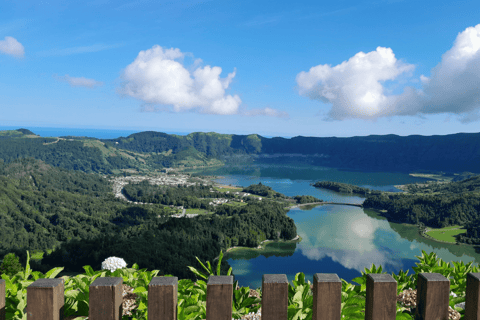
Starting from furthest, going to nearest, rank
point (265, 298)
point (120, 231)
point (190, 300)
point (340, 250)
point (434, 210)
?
point (434, 210) → point (120, 231) → point (340, 250) → point (190, 300) → point (265, 298)

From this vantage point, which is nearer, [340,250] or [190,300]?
[190,300]

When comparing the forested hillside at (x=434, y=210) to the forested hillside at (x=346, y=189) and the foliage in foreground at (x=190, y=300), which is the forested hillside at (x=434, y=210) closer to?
the forested hillside at (x=346, y=189)

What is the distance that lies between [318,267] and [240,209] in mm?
32814

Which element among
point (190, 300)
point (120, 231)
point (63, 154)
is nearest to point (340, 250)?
point (120, 231)

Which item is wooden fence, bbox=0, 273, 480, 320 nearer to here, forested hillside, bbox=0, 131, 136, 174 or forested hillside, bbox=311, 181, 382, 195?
forested hillside, bbox=311, 181, 382, 195

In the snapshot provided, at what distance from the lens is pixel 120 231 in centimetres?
6003

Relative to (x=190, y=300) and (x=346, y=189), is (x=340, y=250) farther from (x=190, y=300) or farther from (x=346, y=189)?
(x=346, y=189)

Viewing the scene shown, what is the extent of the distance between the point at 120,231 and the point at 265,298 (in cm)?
6365

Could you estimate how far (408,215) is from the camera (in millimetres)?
70875

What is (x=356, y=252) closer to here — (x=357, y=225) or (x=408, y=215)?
(x=357, y=225)

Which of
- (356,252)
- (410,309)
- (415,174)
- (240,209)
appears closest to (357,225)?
(356,252)

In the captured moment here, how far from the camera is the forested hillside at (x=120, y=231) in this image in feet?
123

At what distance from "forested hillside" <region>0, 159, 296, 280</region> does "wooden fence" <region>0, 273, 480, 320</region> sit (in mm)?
26959

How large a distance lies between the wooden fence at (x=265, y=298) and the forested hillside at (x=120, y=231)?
1061 inches
